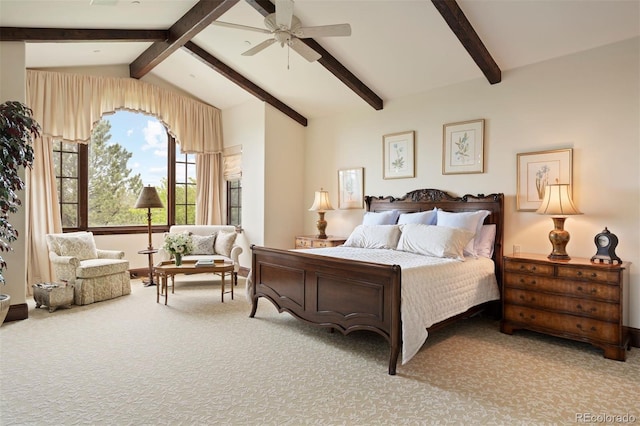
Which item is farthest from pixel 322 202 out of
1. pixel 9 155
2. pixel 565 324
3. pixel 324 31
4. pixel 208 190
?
pixel 9 155

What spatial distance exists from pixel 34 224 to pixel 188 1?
372 cm

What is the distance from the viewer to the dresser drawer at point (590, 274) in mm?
3305

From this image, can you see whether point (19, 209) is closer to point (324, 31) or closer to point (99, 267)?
point (99, 267)

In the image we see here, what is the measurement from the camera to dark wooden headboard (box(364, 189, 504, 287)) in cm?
449

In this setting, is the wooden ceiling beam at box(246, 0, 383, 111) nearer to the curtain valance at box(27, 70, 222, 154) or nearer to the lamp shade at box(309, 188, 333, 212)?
the lamp shade at box(309, 188, 333, 212)

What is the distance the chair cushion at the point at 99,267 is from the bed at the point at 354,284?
6.79 ft

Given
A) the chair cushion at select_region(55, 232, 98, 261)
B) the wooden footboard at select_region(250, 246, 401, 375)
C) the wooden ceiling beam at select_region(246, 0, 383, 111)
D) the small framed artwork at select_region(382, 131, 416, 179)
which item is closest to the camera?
the wooden footboard at select_region(250, 246, 401, 375)

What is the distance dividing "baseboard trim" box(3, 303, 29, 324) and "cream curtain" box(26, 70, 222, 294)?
1.36m

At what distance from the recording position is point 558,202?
3.78 meters

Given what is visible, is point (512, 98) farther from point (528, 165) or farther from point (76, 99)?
point (76, 99)

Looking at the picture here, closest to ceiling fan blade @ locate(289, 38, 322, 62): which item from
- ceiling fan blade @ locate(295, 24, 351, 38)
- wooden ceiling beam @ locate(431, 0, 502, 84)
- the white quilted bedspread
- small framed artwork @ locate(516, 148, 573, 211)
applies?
ceiling fan blade @ locate(295, 24, 351, 38)

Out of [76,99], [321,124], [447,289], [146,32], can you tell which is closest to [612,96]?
[447,289]

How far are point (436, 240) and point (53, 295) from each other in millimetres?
4438

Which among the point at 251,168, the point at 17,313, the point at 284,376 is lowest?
the point at 284,376
